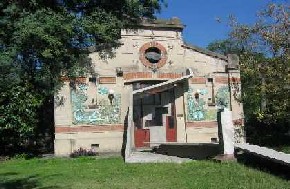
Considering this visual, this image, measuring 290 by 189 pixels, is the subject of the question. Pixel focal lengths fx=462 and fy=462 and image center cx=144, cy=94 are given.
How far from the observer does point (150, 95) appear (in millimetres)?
24094

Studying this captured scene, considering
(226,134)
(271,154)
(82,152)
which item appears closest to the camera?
(271,154)

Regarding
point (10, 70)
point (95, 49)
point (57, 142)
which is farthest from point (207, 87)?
point (10, 70)

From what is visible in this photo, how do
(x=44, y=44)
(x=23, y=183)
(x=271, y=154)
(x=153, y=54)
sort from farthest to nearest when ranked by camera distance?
1. (x=153, y=54)
2. (x=44, y=44)
3. (x=23, y=183)
4. (x=271, y=154)

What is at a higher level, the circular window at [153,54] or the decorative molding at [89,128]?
the circular window at [153,54]

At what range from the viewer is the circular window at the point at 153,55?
2348 cm

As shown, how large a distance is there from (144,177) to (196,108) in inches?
453

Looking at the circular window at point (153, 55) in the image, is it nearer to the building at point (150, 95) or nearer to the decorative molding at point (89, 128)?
the building at point (150, 95)

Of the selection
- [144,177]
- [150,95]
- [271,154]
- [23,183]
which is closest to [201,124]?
[150,95]

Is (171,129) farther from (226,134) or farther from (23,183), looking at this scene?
(23,183)

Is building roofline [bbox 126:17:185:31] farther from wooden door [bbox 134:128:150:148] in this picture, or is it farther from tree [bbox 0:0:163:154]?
wooden door [bbox 134:128:150:148]

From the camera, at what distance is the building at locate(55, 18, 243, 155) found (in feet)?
73.4

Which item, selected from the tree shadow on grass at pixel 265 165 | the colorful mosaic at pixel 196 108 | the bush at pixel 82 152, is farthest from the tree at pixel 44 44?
the tree shadow on grass at pixel 265 165

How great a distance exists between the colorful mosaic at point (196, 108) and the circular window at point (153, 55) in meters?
2.15

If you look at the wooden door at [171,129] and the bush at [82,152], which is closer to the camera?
the bush at [82,152]
